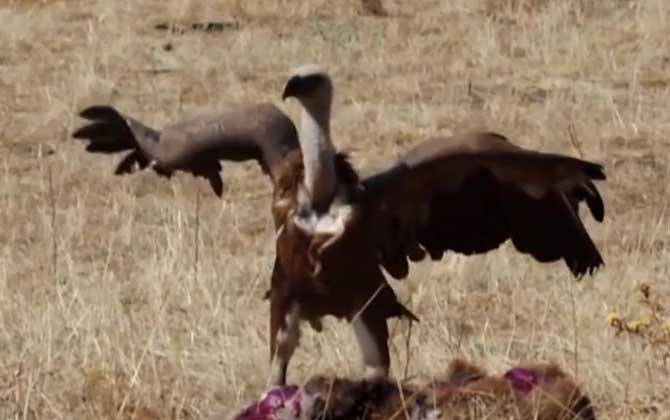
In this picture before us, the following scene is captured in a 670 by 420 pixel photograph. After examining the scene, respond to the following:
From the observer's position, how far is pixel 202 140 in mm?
5801

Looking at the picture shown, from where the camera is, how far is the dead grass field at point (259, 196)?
5566mm

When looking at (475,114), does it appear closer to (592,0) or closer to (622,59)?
(622,59)

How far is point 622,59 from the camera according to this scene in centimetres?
1112

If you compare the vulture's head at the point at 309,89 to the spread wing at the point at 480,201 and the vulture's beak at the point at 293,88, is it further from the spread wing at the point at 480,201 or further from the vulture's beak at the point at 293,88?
the spread wing at the point at 480,201

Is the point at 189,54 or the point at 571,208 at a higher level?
the point at 571,208

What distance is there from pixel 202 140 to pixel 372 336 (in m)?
0.80

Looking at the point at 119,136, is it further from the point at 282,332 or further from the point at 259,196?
the point at 259,196

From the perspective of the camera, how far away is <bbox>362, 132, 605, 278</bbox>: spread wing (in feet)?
17.6

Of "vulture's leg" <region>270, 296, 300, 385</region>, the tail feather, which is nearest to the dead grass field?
"vulture's leg" <region>270, 296, 300, 385</region>

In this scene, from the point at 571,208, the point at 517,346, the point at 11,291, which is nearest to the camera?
the point at 571,208

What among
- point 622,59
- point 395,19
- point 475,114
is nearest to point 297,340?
point 475,114

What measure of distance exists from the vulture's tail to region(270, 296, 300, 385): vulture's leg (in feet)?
2.22

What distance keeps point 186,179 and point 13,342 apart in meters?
2.98

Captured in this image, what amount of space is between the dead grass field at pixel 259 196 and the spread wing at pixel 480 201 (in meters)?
0.29
